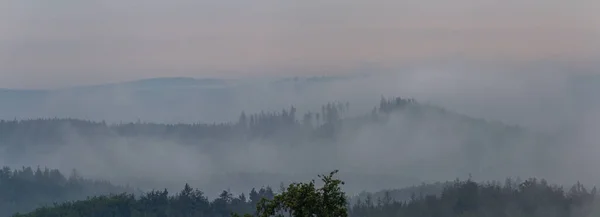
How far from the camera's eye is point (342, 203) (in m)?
42.0

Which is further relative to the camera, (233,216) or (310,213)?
(233,216)

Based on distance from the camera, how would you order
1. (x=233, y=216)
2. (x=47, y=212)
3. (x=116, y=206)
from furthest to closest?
(x=116, y=206) < (x=47, y=212) < (x=233, y=216)

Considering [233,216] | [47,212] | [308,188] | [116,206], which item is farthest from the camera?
[116,206]

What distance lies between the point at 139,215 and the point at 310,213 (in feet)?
539

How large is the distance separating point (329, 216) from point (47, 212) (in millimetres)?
157610

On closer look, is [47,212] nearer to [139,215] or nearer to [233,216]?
[139,215]

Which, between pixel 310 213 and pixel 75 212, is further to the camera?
pixel 75 212

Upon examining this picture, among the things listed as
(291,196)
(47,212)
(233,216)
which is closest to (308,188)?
(291,196)

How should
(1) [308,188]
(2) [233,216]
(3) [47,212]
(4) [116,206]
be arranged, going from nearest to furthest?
(1) [308,188] < (2) [233,216] < (3) [47,212] < (4) [116,206]

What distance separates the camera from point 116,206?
19838cm

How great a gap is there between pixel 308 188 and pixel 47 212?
517ft

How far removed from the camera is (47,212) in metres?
186

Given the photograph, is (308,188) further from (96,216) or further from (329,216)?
(96,216)

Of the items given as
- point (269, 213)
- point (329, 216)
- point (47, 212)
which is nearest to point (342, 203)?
point (329, 216)
